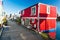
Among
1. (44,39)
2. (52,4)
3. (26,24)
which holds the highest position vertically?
(52,4)

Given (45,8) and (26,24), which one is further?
(26,24)

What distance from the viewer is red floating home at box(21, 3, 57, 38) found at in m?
1.23

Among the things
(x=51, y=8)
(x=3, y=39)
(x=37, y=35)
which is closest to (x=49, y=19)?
(x=51, y=8)

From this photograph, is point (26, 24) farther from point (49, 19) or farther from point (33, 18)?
point (49, 19)

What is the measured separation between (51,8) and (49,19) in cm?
13

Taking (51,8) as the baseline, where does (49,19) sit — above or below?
below

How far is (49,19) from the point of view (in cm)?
125

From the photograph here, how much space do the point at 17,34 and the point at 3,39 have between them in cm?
18

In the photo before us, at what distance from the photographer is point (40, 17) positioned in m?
1.24

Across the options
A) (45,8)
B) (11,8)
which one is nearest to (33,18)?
(45,8)

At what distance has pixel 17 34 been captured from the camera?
133 centimetres

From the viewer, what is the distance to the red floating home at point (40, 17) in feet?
4.04

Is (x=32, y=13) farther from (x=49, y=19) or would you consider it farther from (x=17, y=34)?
(x=17, y=34)

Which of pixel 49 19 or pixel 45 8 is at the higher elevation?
pixel 45 8
